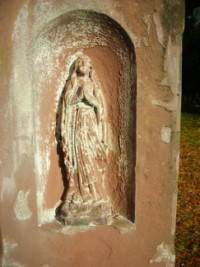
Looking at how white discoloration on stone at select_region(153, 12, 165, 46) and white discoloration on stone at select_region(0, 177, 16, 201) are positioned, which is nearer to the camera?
white discoloration on stone at select_region(153, 12, 165, 46)

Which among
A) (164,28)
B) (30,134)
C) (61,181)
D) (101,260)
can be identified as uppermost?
(164,28)

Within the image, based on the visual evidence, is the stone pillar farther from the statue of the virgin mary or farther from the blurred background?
the blurred background

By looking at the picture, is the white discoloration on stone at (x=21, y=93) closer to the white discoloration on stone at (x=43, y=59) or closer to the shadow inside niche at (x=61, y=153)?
the white discoloration on stone at (x=43, y=59)

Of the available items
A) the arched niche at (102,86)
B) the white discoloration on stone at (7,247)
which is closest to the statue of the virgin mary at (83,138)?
the arched niche at (102,86)

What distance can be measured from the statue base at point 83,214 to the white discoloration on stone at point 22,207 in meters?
0.36

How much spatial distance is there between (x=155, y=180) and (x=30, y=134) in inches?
48.7

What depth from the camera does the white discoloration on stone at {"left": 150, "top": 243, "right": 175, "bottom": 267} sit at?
312 cm

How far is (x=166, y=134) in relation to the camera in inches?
114

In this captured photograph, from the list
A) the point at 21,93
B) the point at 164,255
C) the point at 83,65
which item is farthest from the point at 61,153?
the point at 164,255

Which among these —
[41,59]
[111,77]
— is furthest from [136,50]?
[41,59]

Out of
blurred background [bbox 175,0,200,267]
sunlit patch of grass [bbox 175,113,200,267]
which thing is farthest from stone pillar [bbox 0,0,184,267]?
blurred background [bbox 175,0,200,267]

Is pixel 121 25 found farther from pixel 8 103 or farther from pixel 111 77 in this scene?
pixel 8 103

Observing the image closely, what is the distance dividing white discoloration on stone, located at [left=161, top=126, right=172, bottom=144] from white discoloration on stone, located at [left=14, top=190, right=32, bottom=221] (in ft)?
4.41

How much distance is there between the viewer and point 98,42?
9.89 ft
